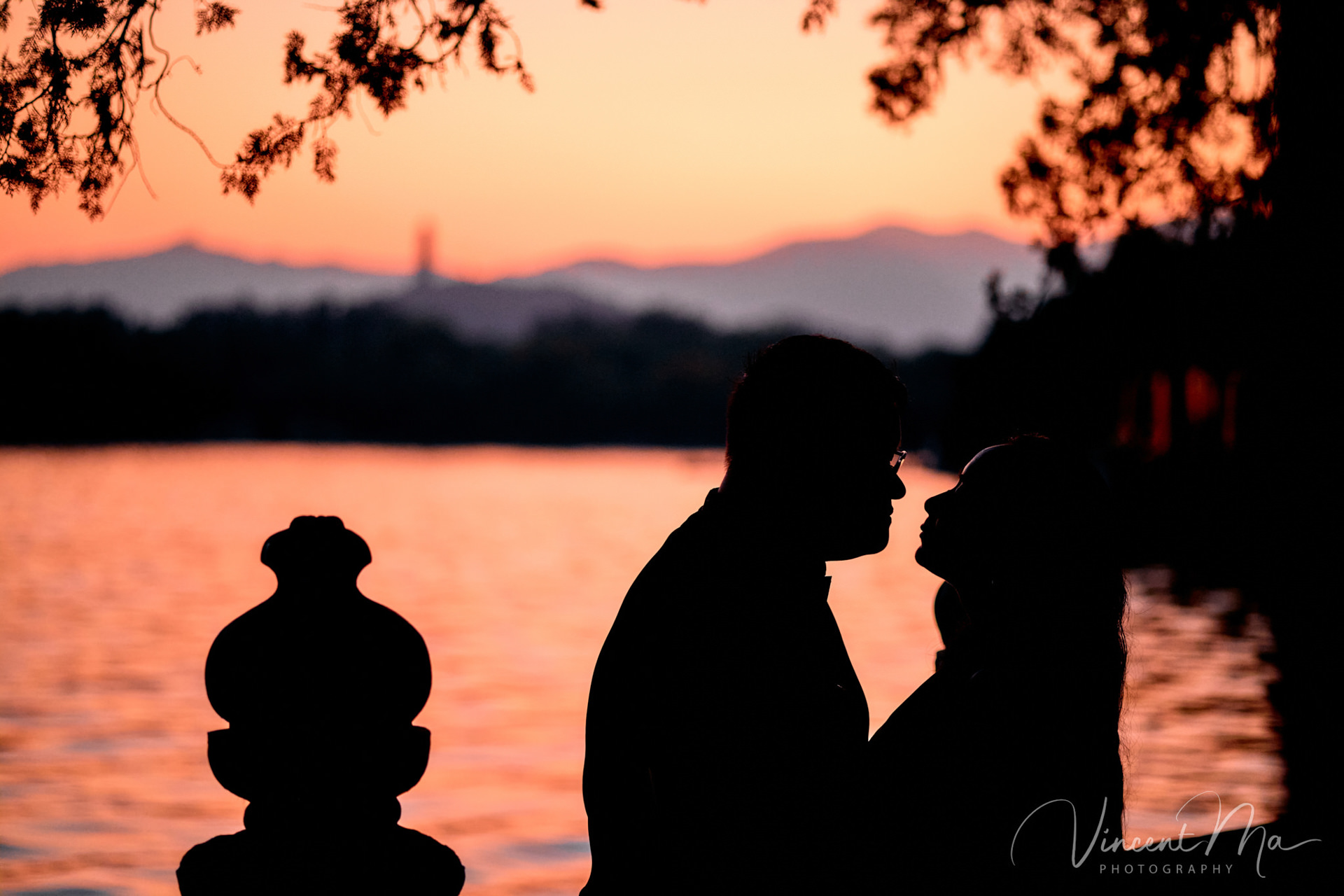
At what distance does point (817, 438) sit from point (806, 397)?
78 mm

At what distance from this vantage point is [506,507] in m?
52.1

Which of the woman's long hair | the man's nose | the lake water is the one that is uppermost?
the man's nose

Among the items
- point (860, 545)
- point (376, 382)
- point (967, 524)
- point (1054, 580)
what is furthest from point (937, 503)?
point (376, 382)

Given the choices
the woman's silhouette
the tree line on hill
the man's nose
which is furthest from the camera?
the tree line on hill

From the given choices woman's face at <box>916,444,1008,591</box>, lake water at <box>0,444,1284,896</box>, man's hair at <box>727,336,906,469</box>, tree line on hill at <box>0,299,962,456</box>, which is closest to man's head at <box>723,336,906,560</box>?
man's hair at <box>727,336,906,469</box>

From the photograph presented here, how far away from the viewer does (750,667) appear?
246 centimetres

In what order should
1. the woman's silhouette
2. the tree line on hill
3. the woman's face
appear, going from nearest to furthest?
the woman's silhouette → the woman's face → the tree line on hill

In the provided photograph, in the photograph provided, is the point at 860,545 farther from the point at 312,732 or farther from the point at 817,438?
the point at 312,732

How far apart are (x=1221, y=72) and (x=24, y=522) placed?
3819cm

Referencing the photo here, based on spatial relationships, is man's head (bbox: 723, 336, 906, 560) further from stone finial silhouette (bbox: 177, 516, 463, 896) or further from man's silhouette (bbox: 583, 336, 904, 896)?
stone finial silhouette (bbox: 177, 516, 463, 896)

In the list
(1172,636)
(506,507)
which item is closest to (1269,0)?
(1172,636)

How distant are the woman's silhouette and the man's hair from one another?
1.57 feet

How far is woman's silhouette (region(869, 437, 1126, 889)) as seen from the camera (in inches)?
106

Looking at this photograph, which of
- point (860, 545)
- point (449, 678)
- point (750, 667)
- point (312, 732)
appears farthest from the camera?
point (449, 678)
